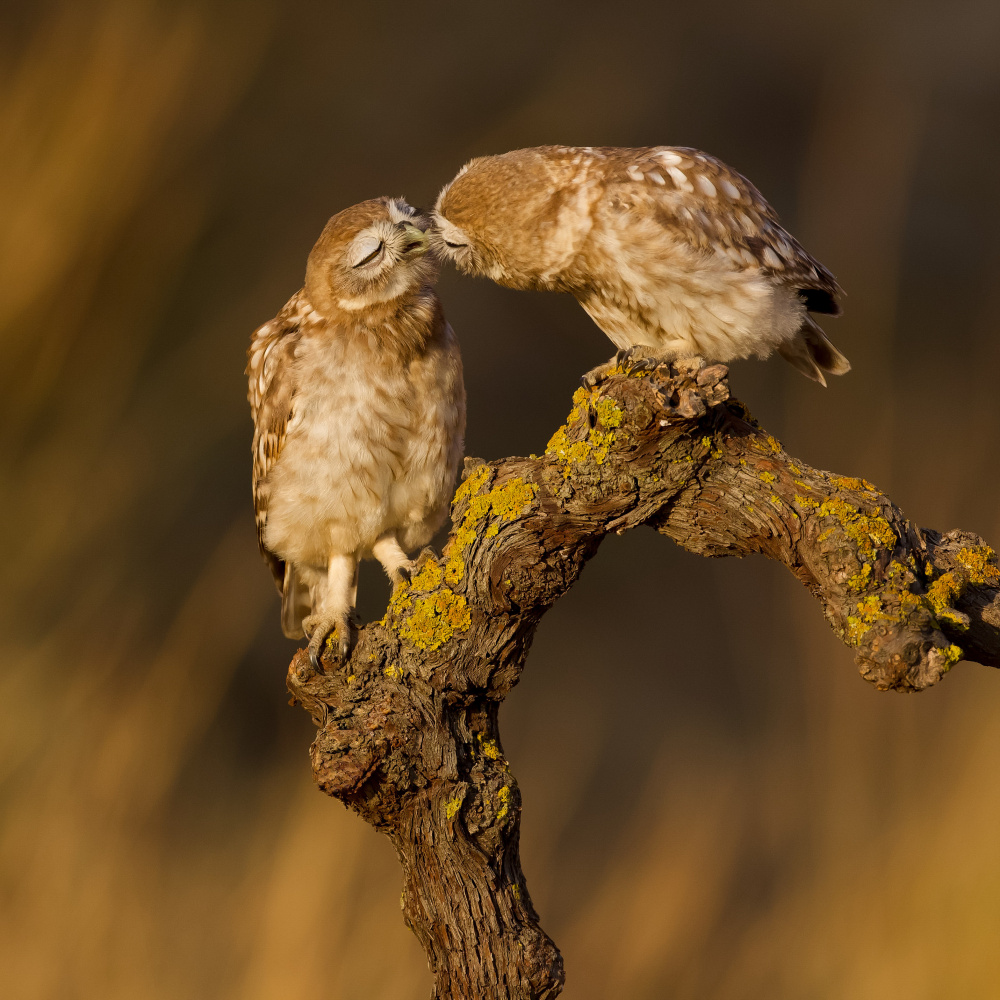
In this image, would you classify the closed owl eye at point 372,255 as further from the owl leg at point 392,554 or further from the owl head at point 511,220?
the owl leg at point 392,554

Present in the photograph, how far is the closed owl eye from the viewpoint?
5.88 ft

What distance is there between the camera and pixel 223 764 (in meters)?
4.05

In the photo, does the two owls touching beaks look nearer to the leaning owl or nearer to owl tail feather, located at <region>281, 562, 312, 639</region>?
the leaning owl

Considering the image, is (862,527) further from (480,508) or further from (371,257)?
(371,257)

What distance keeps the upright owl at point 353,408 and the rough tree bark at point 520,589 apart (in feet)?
0.98

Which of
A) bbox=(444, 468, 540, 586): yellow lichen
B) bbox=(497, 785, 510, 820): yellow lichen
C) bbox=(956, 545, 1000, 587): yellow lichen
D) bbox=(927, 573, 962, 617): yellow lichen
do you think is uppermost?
bbox=(956, 545, 1000, 587): yellow lichen

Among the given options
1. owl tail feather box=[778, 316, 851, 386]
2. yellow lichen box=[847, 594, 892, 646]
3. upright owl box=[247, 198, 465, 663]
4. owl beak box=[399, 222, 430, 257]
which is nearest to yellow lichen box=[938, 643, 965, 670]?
yellow lichen box=[847, 594, 892, 646]

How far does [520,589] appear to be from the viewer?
5.10 feet

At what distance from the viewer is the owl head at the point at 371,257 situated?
1.79 metres

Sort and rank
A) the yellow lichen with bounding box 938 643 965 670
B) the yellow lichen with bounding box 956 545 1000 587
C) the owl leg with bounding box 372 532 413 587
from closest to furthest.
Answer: the yellow lichen with bounding box 938 643 965 670 → the yellow lichen with bounding box 956 545 1000 587 → the owl leg with bounding box 372 532 413 587

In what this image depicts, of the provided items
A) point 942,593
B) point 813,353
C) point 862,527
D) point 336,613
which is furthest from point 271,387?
point 942,593

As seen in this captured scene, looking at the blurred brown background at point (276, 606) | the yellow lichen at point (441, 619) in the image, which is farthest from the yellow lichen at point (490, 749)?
the blurred brown background at point (276, 606)

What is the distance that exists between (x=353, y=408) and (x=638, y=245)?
618mm

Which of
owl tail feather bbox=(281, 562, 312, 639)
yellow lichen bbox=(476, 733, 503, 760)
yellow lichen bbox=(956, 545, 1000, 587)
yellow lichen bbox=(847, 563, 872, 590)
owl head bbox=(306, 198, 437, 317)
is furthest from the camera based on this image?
owl tail feather bbox=(281, 562, 312, 639)
